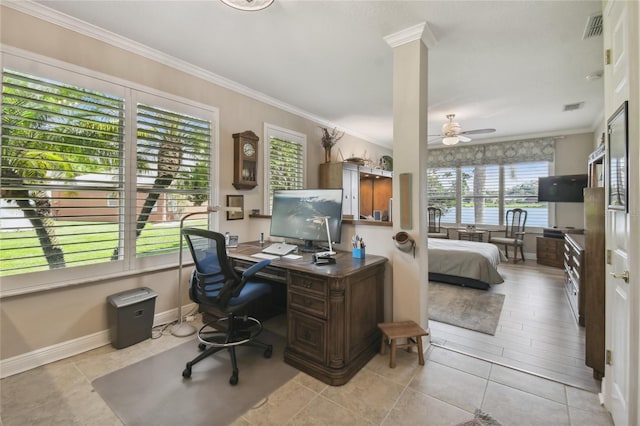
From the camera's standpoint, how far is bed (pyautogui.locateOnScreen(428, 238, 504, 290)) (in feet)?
13.4

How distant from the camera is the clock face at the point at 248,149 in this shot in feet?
11.7

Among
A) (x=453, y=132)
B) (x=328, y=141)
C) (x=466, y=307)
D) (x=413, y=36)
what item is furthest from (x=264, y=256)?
(x=453, y=132)

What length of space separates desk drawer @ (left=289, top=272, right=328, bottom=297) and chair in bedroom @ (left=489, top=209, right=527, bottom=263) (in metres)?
5.40

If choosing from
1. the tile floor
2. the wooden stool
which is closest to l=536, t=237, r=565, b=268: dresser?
the tile floor

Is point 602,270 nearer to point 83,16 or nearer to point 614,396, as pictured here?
point 614,396

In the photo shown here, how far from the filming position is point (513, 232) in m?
6.32

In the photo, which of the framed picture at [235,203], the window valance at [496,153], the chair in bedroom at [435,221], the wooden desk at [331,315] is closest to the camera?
the wooden desk at [331,315]

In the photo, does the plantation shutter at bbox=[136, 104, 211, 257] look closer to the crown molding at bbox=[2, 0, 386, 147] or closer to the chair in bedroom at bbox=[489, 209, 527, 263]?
the crown molding at bbox=[2, 0, 386, 147]

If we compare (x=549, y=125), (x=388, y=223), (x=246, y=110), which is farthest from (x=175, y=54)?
(x=549, y=125)

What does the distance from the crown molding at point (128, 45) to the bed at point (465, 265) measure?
3329 millimetres

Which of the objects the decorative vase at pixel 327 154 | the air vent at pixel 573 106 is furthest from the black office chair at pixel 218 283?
the air vent at pixel 573 106

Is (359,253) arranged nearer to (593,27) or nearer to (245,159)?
(245,159)

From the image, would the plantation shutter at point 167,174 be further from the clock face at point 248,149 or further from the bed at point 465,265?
the bed at point 465,265

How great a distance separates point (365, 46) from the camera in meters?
2.71
